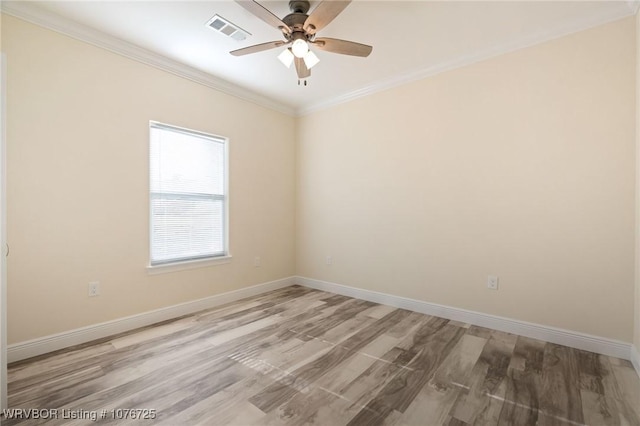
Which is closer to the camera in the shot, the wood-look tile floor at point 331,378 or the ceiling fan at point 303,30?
the wood-look tile floor at point 331,378

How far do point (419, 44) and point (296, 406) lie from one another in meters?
3.14

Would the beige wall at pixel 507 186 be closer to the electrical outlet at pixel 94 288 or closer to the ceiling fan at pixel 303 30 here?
the ceiling fan at pixel 303 30

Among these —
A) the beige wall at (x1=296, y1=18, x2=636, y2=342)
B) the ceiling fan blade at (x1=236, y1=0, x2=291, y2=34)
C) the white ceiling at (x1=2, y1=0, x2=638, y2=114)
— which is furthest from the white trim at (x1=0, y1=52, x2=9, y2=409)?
the beige wall at (x1=296, y1=18, x2=636, y2=342)

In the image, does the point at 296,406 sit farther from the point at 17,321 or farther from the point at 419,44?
the point at 419,44

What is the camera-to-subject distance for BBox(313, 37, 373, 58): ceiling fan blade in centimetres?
217

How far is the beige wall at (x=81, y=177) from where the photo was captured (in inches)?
87.7

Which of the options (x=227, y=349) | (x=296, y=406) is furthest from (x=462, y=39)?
(x=227, y=349)

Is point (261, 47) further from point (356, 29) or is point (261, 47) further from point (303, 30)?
point (356, 29)

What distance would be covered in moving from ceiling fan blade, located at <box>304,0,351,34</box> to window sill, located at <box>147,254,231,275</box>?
264 cm

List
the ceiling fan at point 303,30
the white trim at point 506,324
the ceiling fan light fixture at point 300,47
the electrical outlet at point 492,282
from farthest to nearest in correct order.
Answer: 1. the electrical outlet at point 492,282
2. the white trim at point 506,324
3. the ceiling fan light fixture at point 300,47
4. the ceiling fan at point 303,30

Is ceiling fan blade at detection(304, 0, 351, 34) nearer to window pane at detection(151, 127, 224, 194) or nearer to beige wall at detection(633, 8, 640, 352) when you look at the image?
window pane at detection(151, 127, 224, 194)

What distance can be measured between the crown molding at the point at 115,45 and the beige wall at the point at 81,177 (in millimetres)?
62

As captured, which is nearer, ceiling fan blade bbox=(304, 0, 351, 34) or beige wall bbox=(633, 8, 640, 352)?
ceiling fan blade bbox=(304, 0, 351, 34)

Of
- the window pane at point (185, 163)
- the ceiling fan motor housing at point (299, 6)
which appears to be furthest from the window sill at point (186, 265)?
the ceiling fan motor housing at point (299, 6)
